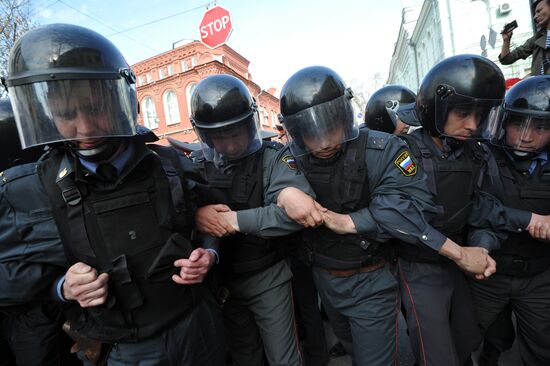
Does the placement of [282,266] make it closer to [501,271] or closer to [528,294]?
[501,271]

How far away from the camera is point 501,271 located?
1.88m

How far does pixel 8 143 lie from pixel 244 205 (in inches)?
68.2

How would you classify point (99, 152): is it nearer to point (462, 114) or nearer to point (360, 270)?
point (360, 270)

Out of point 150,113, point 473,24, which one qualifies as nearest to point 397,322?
point 473,24

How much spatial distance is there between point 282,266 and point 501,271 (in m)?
1.38

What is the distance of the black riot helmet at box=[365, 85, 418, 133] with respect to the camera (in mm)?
3157

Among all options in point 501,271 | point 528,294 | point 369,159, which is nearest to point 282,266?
point 369,159

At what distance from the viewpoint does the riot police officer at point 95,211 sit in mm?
1119

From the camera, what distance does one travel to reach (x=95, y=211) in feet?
3.80

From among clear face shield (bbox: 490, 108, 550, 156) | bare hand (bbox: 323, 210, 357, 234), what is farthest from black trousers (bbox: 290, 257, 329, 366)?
clear face shield (bbox: 490, 108, 550, 156)

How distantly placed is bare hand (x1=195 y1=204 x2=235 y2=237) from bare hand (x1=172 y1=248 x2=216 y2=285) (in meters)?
0.26

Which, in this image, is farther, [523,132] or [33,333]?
[523,132]

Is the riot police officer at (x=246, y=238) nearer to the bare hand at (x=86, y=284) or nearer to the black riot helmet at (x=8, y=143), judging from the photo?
the bare hand at (x=86, y=284)

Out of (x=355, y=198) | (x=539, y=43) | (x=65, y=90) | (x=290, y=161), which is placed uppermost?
(x=539, y=43)
